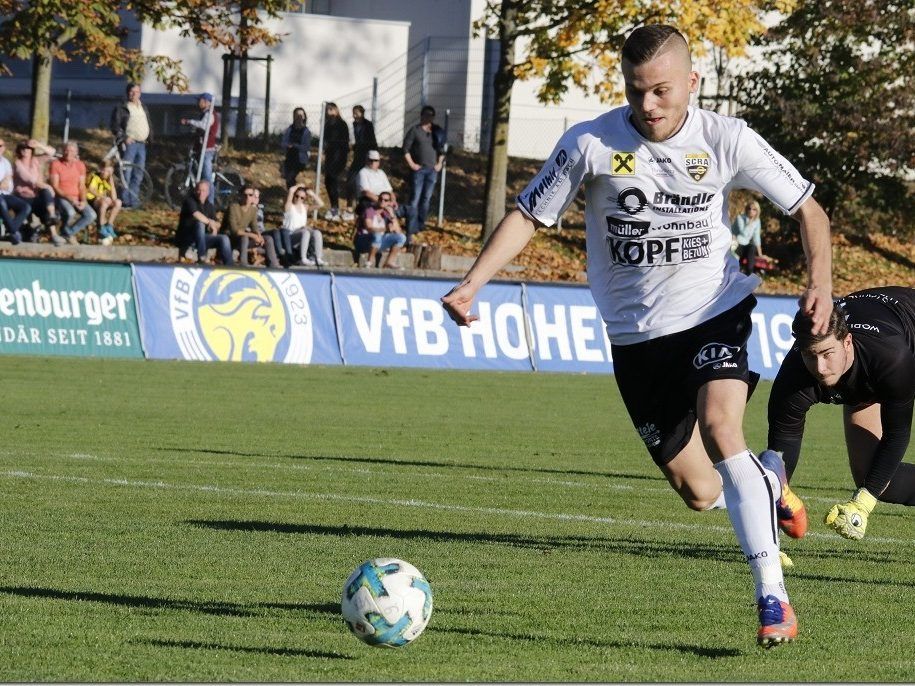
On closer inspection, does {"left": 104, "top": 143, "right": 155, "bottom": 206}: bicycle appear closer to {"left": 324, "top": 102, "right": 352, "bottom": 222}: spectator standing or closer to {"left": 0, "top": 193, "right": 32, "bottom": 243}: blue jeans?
{"left": 324, "top": 102, "right": 352, "bottom": 222}: spectator standing

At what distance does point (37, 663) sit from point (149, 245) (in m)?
24.0

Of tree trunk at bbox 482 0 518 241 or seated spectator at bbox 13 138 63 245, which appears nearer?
seated spectator at bbox 13 138 63 245

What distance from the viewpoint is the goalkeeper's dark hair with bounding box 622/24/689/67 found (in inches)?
242

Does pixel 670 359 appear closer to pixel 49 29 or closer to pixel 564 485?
pixel 564 485

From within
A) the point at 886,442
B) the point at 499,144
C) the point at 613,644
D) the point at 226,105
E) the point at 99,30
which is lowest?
the point at 613,644

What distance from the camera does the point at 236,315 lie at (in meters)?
21.6

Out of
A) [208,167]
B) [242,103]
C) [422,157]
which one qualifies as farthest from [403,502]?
[242,103]

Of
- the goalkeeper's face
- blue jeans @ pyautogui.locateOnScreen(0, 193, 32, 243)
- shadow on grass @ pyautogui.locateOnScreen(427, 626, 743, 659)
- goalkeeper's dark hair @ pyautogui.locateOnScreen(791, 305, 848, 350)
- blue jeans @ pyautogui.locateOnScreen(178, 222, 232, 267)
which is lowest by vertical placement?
shadow on grass @ pyautogui.locateOnScreen(427, 626, 743, 659)

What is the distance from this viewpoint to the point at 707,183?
254 inches

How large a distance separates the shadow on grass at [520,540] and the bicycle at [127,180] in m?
20.6

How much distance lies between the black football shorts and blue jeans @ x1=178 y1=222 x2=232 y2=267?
18255 millimetres

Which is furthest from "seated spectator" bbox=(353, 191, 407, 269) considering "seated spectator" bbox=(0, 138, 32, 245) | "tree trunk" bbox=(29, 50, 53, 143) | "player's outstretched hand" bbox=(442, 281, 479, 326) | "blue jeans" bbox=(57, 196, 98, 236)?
"player's outstretched hand" bbox=(442, 281, 479, 326)

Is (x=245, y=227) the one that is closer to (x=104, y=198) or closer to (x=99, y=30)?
(x=104, y=198)

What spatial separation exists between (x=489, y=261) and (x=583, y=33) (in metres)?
22.7
